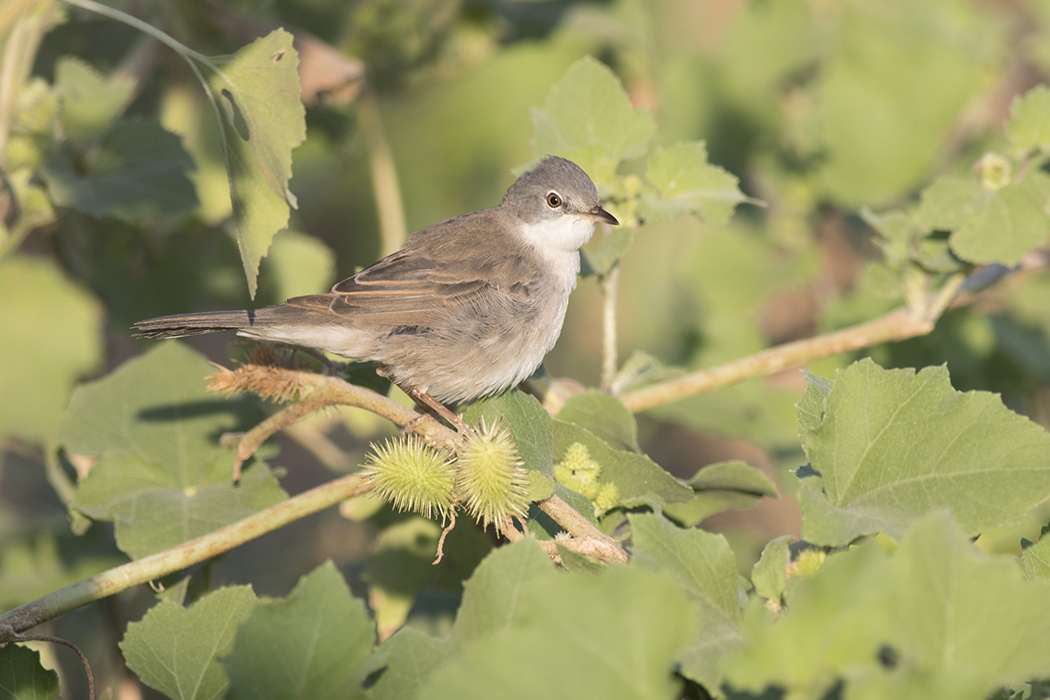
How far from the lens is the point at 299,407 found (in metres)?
2.19

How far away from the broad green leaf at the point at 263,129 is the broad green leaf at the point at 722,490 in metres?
1.18

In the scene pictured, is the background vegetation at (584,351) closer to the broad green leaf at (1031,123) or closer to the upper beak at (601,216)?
the broad green leaf at (1031,123)

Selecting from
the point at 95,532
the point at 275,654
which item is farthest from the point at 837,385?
the point at 95,532

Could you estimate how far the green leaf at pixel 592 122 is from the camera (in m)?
2.69

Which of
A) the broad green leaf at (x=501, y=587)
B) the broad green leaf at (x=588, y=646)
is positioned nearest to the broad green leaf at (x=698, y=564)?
the broad green leaf at (x=501, y=587)

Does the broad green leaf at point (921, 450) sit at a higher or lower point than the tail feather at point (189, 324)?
higher

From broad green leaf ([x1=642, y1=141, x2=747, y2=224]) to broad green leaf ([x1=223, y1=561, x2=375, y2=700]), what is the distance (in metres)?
1.54

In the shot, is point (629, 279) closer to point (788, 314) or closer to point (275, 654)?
point (788, 314)

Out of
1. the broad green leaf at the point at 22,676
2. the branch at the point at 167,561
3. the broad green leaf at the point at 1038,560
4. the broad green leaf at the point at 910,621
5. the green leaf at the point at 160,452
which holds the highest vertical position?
the broad green leaf at the point at 910,621

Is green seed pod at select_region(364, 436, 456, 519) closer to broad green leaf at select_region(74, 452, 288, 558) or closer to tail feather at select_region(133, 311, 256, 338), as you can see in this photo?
broad green leaf at select_region(74, 452, 288, 558)

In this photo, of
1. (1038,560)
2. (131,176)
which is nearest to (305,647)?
(1038,560)

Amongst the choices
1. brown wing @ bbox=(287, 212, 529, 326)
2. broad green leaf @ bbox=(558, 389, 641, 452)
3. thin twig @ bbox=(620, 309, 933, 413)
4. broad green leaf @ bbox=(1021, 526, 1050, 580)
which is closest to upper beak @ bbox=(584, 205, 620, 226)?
brown wing @ bbox=(287, 212, 529, 326)

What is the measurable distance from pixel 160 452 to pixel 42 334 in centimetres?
115

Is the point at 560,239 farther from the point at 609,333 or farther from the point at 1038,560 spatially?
the point at 1038,560
